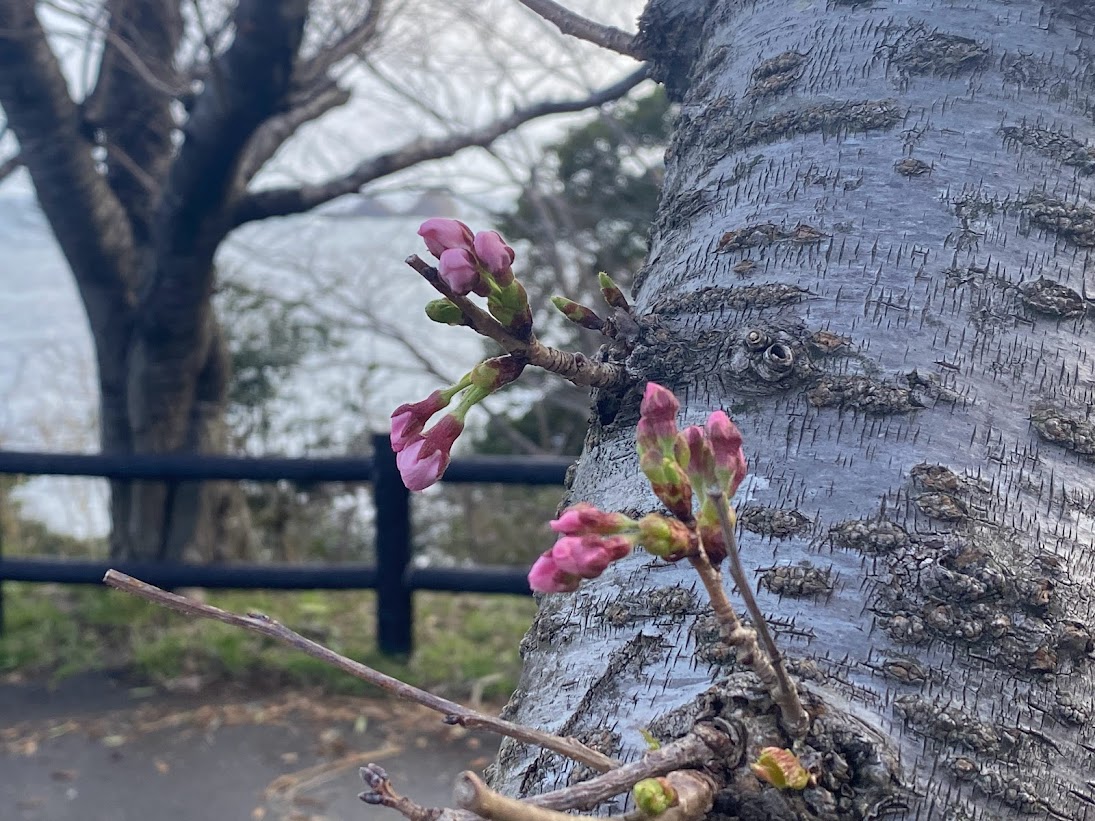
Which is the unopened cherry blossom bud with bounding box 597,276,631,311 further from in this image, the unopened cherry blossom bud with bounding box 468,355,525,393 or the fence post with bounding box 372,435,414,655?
the fence post with bounding box 372,435,414,655

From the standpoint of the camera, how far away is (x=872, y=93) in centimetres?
76

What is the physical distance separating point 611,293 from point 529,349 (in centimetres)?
19

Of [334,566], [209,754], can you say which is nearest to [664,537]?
[209,754]

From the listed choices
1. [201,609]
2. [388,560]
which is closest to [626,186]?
[388,560]

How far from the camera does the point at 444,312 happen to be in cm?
61

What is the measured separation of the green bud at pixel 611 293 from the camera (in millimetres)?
741

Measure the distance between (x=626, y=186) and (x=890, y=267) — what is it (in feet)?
21.6

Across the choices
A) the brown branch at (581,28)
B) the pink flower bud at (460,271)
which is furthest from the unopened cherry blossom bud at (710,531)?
the brown branch at (581,28)

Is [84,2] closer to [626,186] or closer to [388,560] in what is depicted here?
[388,560]

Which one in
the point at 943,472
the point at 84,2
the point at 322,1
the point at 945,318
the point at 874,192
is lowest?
the point at 943,472

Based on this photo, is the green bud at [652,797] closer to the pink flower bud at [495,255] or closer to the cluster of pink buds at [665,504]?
the cluster of pink buds at [665,504]

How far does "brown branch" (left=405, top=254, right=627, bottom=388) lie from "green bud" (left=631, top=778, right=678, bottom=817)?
11.1 inches

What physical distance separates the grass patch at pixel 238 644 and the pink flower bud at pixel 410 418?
10.9ft

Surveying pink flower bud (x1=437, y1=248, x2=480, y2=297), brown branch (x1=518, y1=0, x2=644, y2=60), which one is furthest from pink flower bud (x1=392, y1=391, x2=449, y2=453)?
brown branch (x1=518, y1=0, x2=644, y2=60)
